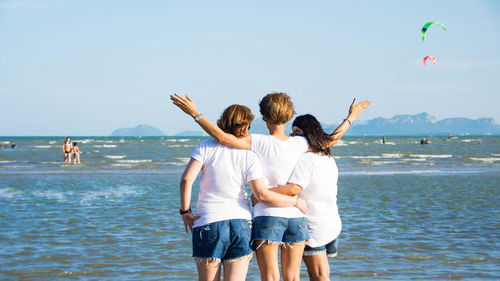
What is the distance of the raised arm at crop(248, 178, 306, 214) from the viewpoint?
3.55 meters

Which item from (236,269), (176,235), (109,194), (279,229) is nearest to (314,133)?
(279,229)

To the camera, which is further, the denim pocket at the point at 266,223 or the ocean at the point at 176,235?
the ocean at the point at 176,235

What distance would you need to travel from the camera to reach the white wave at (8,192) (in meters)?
13.5

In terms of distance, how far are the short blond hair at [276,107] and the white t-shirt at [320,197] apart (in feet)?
1.10

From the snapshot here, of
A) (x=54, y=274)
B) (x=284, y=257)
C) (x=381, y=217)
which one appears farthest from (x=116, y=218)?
(x=284, y=257)

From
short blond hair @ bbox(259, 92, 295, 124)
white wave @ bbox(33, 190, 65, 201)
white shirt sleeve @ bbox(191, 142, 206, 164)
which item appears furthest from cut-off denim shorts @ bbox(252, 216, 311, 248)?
white wave @ bbox(33, 190, 65, 201)

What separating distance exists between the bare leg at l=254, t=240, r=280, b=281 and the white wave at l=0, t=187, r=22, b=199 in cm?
1130

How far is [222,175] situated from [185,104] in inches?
20.6

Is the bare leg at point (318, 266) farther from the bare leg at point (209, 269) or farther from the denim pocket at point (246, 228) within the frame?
the bare leg at point (209, 269)

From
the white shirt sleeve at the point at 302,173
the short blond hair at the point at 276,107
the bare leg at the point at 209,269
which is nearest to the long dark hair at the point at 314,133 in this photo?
the white shirt sleeve at the point at 302,173

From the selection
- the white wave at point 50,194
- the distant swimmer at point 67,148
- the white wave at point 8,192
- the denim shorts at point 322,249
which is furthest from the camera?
the distant swimmer at point 67,148

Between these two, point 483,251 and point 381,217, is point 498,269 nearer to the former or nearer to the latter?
point 483,251

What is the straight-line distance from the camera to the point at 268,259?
12.1 feet

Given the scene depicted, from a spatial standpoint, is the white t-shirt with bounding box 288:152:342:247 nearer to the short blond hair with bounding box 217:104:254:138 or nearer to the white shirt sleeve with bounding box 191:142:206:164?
the short blond hair with bounding box 217:104:254:138
